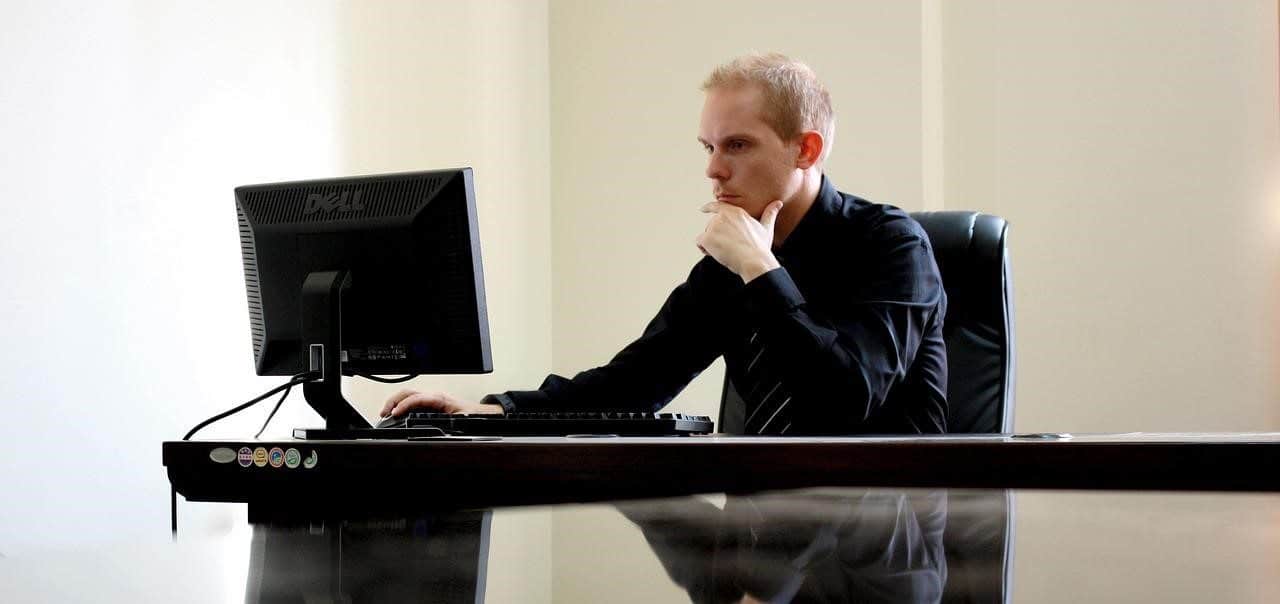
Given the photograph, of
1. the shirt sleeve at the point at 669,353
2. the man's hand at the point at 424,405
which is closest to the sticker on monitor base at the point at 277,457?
the man's hand at the point at 424,405

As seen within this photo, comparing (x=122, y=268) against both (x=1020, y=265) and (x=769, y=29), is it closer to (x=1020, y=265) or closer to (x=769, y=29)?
(x=769, y=29)

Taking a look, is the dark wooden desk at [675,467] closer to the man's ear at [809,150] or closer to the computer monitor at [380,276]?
the computer monitor at [380,276]

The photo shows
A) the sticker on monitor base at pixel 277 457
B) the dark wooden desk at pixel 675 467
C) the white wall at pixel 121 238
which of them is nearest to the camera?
the dark wooden desk at pixel 675 467

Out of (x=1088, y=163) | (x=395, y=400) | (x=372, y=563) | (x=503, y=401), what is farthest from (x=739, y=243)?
(x=1088, y=163)

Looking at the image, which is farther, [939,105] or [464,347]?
[939,105]

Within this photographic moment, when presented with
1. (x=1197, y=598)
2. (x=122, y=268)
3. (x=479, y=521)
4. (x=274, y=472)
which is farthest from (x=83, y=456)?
(x=1197, y=598)

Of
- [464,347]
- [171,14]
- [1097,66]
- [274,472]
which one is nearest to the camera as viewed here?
[274,472]

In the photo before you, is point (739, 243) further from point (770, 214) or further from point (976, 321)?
point (976, 321)

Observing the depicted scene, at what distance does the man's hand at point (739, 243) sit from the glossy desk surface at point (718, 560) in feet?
4.01

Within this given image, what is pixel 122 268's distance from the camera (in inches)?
98.0

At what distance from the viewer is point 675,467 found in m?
1.13

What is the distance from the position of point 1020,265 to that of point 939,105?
516 mm

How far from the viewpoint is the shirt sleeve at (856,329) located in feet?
5.85

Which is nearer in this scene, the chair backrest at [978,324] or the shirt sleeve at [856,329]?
the shirt sleeve at [856,329]
